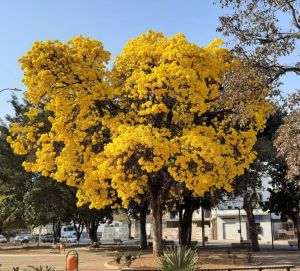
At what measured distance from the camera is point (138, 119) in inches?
864

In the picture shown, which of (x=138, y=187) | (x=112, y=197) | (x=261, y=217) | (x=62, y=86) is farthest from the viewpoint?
(x=261, y=217)

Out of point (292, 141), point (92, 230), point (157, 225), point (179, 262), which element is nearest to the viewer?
point (179, 262)

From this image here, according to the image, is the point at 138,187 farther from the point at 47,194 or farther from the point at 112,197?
the point at 47,194

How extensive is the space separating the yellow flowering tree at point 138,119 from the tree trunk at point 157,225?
0.17 feet

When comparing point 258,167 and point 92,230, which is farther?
point 92,230

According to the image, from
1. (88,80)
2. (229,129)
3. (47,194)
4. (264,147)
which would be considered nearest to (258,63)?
(229,129)

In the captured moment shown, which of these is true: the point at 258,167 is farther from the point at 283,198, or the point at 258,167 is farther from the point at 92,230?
the point at 92,230

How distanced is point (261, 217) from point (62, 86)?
5777 centimetres

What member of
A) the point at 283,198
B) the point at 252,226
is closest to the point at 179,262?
the point at 252,226

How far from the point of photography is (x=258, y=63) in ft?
51.6

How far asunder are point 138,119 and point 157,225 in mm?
5675

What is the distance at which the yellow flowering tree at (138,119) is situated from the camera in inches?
789

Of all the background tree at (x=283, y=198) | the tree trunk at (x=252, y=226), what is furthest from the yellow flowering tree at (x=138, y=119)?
the background tree at (x=283, y=198)

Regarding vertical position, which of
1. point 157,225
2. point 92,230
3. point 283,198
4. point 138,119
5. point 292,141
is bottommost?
point 92,230
